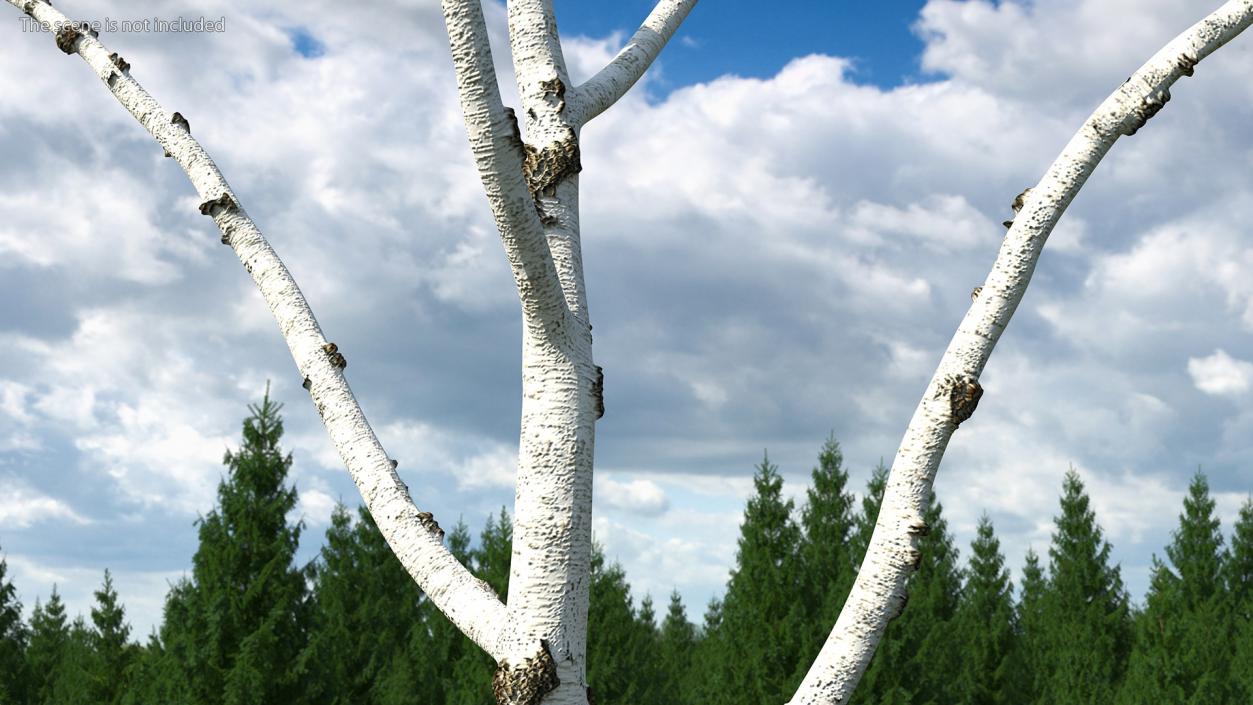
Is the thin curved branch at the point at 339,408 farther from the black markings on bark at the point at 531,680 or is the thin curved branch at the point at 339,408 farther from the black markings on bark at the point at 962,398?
the black markings on bark at the point at 962,398

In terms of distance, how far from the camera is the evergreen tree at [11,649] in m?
17.5

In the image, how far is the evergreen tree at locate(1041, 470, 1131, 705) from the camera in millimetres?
21413

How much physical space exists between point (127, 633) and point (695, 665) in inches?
392

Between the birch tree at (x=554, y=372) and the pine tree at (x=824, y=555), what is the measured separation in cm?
1040

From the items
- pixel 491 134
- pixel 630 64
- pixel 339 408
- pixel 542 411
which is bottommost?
pixel 542 411

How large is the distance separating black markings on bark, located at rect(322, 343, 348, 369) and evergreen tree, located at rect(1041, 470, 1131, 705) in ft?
65.8

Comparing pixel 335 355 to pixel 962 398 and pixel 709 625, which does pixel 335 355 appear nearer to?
pixel 962 398

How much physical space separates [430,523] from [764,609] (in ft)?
36.8

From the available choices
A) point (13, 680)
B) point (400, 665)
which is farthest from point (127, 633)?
point (400, 665)

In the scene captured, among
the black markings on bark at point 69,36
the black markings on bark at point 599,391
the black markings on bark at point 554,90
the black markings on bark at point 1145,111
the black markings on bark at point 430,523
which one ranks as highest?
the black markings on bark at point 69,36

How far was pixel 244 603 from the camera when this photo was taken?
11828 mm

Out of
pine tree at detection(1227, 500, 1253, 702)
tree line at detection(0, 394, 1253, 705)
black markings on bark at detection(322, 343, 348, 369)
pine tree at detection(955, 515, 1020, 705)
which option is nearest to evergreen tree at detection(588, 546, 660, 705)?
tree line at detection(0, 394, 1253, 705)

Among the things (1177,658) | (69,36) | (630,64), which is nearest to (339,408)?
(630,64)

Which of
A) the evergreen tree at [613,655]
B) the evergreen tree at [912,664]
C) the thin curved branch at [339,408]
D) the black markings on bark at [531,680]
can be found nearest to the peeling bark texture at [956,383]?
the black markings on bark at [531,680]
